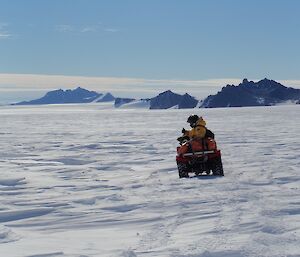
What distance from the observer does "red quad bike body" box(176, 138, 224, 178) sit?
9.63 metres

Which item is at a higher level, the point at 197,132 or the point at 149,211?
the point at 197,132

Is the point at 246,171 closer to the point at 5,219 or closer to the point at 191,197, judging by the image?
the point at 191,197

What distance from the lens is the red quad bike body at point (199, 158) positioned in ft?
31.6

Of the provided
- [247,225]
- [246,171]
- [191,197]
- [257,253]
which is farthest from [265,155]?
[257,253]

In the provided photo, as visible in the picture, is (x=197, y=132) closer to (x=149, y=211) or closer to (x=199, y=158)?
(x=199, y=158)

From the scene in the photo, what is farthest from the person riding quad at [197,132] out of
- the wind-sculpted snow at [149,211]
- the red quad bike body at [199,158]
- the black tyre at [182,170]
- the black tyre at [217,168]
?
the wind-sculpted snow at [149,211]

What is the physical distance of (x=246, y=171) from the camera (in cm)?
990

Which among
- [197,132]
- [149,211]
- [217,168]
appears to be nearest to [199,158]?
[217,168]

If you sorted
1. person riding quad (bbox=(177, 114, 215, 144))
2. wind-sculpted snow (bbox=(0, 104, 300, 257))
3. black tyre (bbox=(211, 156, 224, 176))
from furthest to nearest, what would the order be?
person riding quad (bbox=(177, 114, 215, 144)), black tyre (bbox=(211, 156, 224, 176)), wind-sculpted snow (bbox=(0, 104, 300, 257))

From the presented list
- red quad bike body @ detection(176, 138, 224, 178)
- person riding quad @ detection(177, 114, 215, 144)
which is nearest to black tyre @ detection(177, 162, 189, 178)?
red quad bike body @ detection(176, 138, 224, 178)

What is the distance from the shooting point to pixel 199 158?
9742mm

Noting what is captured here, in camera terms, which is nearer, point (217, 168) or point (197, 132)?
point (217, 168)

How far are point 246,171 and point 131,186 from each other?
2.77m

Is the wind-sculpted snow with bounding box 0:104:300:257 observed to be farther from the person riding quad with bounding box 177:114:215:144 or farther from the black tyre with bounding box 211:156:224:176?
the person riding quad with bounding box 177:114:215:144
